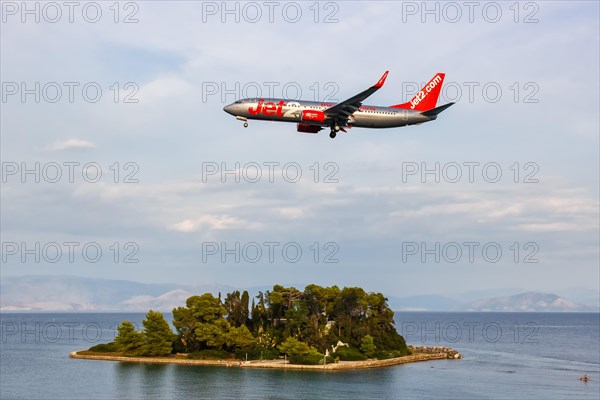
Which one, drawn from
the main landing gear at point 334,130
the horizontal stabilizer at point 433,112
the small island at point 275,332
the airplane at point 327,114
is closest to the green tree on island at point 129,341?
the small island at point 275,332

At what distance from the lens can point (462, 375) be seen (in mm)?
169750

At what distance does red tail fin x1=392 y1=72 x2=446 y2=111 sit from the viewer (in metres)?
88.5

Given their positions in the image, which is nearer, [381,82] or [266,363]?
[381,82]

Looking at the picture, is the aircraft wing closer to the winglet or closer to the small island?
the winglet

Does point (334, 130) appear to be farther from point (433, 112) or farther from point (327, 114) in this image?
point (433, 112)

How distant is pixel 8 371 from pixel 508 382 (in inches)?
4838

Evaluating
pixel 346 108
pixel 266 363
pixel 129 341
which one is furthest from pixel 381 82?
pixel 129 341

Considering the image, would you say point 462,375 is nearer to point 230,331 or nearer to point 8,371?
point 230,331

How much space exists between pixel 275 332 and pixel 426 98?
277 feet

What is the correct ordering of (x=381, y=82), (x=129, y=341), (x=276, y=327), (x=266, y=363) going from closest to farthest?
(x=381, y=82)
(x=266, y=363)
(x=276, y=327)
(x=129, y=341)

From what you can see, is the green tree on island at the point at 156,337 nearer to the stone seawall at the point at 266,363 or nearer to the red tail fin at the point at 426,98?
the stone seawall at the point at 266,363

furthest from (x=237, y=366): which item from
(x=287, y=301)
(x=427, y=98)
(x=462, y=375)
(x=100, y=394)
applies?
(x=427, y=98)

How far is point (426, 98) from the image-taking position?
88.9 meters

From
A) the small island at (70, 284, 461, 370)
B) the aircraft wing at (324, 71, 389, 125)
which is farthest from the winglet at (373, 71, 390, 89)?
the small island at (70, 284, 461, 370)
